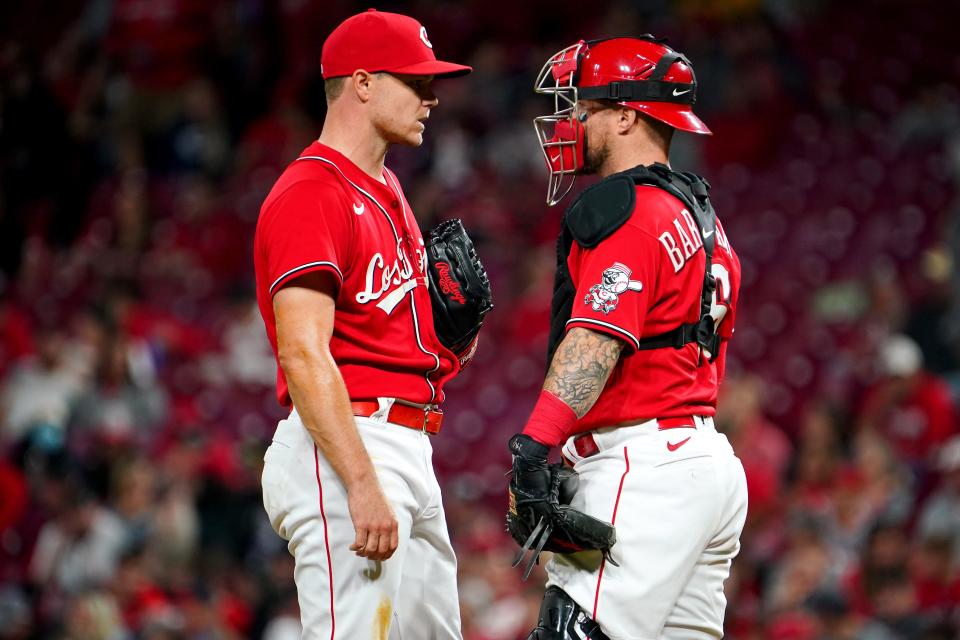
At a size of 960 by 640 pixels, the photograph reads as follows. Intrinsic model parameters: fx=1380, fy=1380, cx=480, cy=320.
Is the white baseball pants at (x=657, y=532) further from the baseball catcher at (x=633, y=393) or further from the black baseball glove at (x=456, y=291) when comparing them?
the black baseball glove at (x=456, y=291)

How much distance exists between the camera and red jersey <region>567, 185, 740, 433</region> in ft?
11.7

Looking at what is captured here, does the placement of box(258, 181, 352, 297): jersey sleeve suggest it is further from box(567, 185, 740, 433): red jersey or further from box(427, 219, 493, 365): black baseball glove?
box(567, 185, 740, 433): red jersey

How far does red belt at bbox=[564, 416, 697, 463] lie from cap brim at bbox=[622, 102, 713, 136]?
0.80 m

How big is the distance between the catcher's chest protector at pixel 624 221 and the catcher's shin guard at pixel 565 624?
671 mm

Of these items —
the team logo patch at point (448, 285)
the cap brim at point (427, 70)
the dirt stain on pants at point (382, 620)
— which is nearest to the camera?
the dirt stain on pants at point (382, 620)

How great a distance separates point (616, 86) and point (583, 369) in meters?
0.85

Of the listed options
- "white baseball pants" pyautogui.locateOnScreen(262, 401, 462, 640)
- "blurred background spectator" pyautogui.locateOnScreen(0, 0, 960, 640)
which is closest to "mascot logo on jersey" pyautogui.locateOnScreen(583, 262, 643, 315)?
"white baseball pants" pyautogui.locateOnScreen(262, 401, 462, 640)

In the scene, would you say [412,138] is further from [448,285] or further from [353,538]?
[353,538]

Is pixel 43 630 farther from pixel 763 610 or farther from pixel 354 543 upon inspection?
pixel 354 543

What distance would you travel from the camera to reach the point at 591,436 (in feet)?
12.5

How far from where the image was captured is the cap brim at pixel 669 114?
Result: 3.85 meters

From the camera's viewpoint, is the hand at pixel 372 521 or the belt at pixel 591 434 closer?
the hand at pixel 372 521

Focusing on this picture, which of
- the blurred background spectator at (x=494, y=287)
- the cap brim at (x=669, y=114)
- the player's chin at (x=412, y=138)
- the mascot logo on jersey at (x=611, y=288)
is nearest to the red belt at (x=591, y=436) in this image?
the mascot logo on jersey at (x=611, y=288)

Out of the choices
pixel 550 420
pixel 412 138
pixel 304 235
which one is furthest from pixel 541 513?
pixel 412 138
